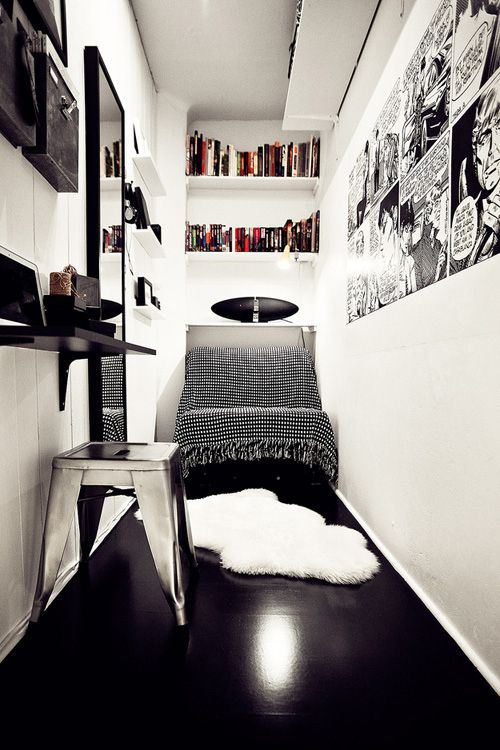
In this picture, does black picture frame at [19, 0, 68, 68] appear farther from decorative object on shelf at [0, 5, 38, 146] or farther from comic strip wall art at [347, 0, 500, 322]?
comic strip wall art at [347, 0, 500, 322]

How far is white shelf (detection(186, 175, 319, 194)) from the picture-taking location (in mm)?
3525

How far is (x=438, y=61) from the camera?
1.33 meters

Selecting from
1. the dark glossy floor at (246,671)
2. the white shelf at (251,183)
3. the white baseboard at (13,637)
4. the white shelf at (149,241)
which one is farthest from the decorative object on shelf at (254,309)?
the white baseboard at (13,637)

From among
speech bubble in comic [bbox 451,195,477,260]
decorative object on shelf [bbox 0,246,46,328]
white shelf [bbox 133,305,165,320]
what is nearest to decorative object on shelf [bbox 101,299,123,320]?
white shelf [bbox 133,305,165,320]

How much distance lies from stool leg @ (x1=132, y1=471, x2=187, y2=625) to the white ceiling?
2748 millimetres

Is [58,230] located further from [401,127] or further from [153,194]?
[153,194]

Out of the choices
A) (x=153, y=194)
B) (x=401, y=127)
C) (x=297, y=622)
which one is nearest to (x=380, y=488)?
(x=297, y=622)

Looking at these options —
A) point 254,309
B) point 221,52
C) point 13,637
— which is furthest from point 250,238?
point 13,637

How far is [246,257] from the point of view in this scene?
3.58 meters

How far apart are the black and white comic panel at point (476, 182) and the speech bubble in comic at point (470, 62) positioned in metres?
0.08

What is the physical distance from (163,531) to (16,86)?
1.22 meters

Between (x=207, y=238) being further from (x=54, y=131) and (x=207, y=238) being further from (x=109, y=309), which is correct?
(x=54, y=131)

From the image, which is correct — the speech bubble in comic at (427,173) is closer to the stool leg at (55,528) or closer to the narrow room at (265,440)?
the narrow room at (265,440)

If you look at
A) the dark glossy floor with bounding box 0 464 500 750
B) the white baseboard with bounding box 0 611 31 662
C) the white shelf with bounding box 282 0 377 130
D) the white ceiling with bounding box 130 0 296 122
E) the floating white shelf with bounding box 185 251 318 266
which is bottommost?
the dark glossy floor with bounding box 0 464 500 750
